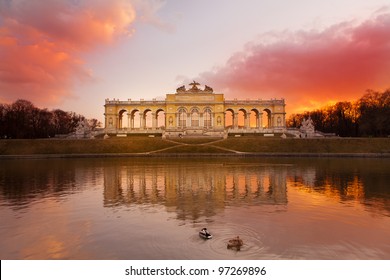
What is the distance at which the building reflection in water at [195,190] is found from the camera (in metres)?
16.9

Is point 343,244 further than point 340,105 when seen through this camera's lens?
No

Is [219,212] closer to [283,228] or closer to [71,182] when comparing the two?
[283,228]

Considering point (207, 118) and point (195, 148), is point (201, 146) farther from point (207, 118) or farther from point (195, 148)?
point (207, 118)

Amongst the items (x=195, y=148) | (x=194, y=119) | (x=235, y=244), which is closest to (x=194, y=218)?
(x=235, y=244)

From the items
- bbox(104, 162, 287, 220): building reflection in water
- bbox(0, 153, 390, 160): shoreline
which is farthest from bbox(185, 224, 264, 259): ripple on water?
bbox(0, 153, 390, 160): shoreline

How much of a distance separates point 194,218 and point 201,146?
45.5 m

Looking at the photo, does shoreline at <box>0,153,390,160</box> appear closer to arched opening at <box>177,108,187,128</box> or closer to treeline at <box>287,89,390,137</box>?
treeline at <box>287,89,390,137</box>

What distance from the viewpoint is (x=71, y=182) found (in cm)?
2486

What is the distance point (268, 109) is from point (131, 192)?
73.5 m

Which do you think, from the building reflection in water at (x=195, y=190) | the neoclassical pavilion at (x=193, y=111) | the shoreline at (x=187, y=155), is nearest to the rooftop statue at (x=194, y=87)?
the neoclassical pavilion at (x=193, y=111)

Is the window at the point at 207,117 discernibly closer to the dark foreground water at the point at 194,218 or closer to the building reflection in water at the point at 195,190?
the building reflection in water at the point at 195,190

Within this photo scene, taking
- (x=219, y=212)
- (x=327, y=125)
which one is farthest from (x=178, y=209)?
(x=327, y=125)

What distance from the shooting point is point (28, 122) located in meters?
87.8

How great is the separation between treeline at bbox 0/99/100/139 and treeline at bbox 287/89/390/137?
69807 mm
